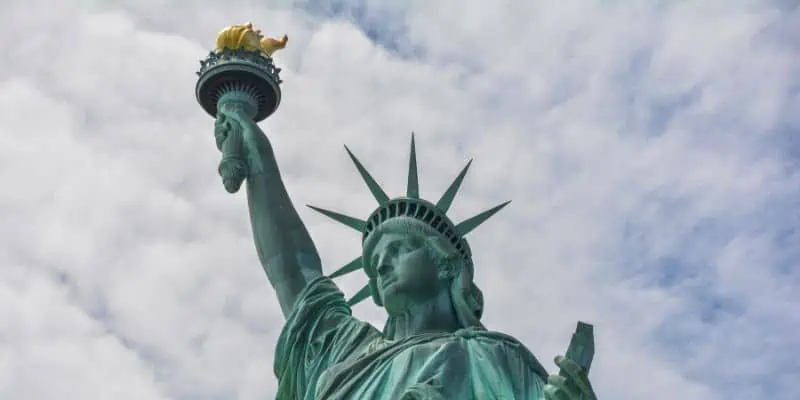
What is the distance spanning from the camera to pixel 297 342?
38.6 feet

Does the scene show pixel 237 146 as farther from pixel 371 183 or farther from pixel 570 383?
pixel 570 383

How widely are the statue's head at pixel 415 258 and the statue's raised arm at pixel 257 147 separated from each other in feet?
2.40

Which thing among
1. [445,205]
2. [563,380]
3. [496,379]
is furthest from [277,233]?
[563,380]

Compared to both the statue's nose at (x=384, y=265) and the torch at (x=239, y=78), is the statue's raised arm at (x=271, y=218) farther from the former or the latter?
the statue's nose at (x=384, y=265)

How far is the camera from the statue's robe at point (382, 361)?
10.1 metres

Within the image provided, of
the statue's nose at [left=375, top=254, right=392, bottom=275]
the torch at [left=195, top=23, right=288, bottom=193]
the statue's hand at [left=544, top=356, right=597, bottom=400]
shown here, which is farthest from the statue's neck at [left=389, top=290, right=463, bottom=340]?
the torch at [left=195, top=23, right=288, bottom=193]

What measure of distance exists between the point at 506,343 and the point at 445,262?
1049mm

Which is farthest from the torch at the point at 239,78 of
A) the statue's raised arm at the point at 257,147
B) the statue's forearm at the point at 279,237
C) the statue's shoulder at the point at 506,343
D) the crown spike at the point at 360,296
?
the statue's shoulder at the point at 506,343

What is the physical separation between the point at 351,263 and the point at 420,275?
55.3 inches

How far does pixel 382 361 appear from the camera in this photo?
10.7 metres

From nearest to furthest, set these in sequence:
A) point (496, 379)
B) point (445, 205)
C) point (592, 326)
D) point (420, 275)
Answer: point (592, 326)
point (496, 379)
point (420, 275)
point (445, 205)

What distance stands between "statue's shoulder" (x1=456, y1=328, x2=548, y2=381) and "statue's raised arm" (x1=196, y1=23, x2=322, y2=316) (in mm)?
1978

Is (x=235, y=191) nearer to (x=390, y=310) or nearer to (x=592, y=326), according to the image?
(x=390, y=310)

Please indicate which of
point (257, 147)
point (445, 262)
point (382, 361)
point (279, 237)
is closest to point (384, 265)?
point (445, 262)
